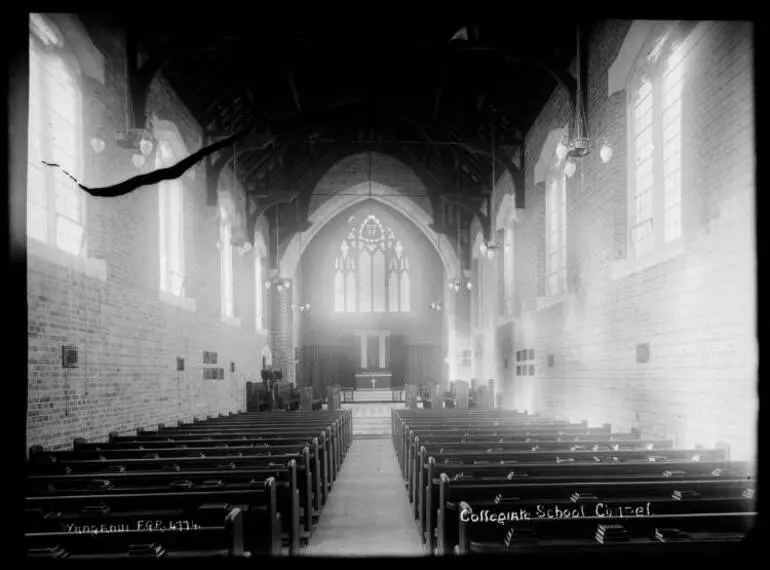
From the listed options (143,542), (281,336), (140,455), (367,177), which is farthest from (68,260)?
(281,336)

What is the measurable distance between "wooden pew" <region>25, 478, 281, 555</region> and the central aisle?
83cm

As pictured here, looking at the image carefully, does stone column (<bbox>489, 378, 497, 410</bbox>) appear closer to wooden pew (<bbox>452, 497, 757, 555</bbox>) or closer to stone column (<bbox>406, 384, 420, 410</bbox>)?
stone column (<bbox>406, 384, 420, 410</bbox>)

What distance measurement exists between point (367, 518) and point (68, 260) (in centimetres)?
426

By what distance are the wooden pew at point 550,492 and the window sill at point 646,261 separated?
337 cm

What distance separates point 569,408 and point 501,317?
5.61 m

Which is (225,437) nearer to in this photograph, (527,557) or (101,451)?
(101,451)

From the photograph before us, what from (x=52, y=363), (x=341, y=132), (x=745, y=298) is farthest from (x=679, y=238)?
(x=341, y=132)

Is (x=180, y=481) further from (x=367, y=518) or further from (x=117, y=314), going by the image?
(x=117, y=314)

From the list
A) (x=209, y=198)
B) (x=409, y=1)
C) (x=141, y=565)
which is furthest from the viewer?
(x=209, y=198)

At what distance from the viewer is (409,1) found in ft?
5.85

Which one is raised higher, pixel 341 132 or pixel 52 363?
pixel 341 132

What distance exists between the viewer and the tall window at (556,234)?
1065cm

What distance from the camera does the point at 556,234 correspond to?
1121cm

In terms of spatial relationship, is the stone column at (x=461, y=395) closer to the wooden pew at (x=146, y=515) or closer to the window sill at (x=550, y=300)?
the window sill at (x=550, y=300)
